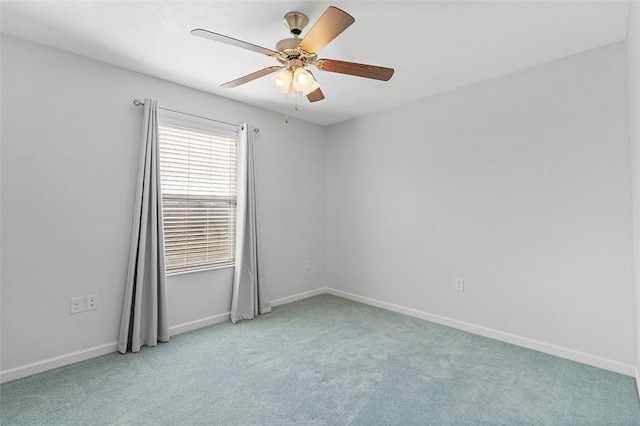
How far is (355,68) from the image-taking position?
206 centimetres

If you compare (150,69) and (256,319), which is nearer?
(150,69)

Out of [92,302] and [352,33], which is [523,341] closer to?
[352,33]

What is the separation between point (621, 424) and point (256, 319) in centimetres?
296

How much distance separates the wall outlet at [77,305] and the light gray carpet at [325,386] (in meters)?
0.41

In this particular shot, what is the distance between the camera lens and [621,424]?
1816mm

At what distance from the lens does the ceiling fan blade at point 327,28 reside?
5.22ft

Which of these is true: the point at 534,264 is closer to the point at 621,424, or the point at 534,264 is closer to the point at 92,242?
the point at 621,424

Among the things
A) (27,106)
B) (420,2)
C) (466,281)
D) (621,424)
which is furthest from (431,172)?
(27,106)

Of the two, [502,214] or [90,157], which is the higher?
[90,157]

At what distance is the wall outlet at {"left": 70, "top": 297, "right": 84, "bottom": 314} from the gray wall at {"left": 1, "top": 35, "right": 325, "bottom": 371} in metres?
0.04

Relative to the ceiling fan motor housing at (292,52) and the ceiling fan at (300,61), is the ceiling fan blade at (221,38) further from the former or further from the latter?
the ceiling fan motor housing at (292,52)

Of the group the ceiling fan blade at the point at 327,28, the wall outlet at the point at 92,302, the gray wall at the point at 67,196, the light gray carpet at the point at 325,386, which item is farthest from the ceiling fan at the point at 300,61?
the wall outlet at the point at 92,302

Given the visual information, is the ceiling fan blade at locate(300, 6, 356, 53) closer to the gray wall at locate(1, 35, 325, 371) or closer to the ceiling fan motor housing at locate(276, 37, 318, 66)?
the ceiling fan motor housing at locate(276, 37, 318, 66)

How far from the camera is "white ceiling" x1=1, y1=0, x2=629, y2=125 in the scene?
Answer: 201cm
